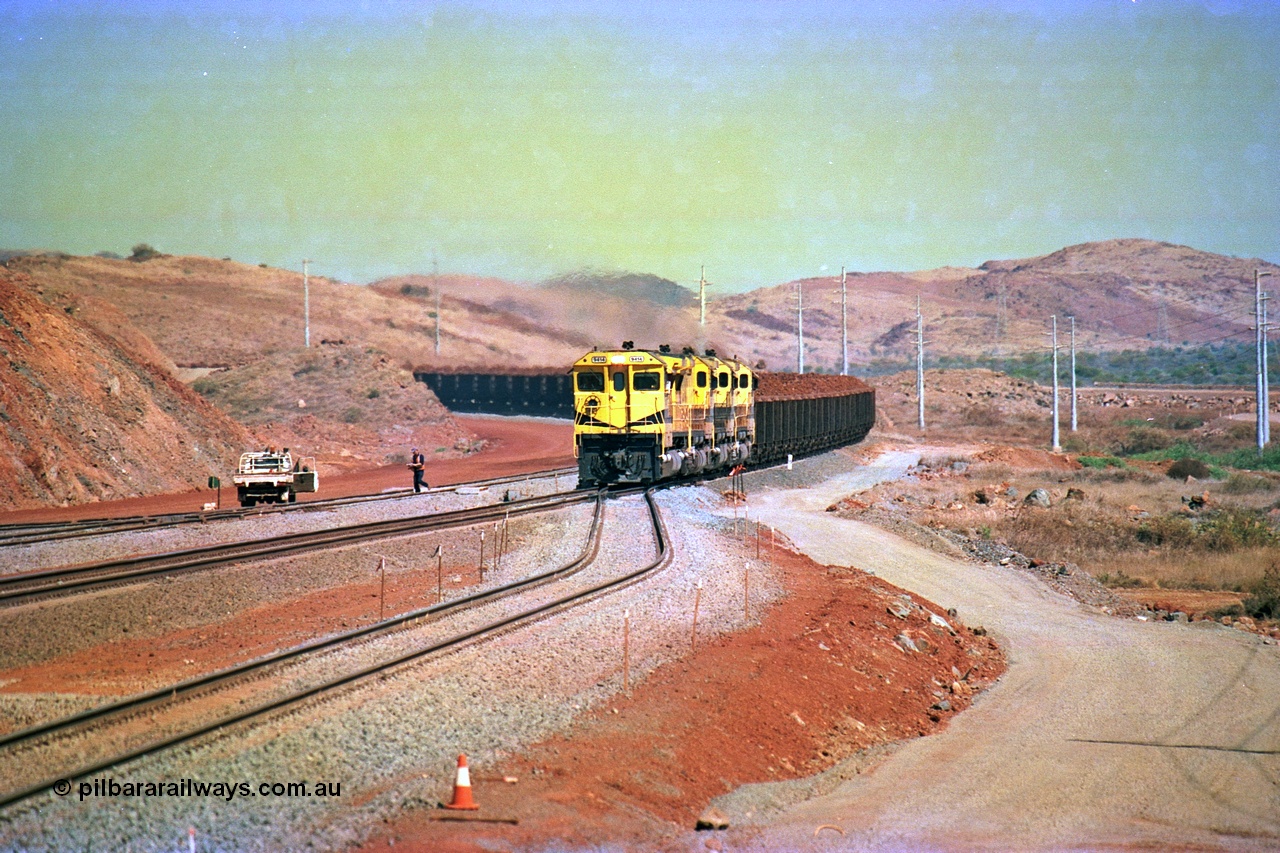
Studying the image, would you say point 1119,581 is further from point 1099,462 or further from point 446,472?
point 1099,462

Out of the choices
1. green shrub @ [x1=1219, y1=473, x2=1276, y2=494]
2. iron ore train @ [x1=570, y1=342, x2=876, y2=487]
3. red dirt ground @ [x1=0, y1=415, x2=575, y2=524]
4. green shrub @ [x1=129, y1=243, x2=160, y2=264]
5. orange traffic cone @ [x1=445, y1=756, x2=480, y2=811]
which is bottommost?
green shrub @ [x1=1219, y1=473, x2=1276, y2=494]

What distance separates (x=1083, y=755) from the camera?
14.0m

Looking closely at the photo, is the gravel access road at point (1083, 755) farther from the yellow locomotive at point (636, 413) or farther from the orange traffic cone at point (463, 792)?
the yellow locomotive at point (636, 413)

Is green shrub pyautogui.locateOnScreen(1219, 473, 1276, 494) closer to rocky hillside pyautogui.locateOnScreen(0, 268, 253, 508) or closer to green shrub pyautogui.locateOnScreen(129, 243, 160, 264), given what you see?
→ rocky hillside pyautogui.locateOnScreen(0, 268, 253, 508)

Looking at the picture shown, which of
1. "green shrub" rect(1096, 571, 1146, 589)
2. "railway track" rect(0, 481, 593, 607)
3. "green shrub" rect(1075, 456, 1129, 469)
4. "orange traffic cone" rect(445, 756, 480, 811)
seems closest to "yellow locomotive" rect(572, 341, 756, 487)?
"railway track" rect(0, 481, 593, 607)

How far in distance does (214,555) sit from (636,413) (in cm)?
1246

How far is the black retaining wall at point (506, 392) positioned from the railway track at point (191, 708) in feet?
194

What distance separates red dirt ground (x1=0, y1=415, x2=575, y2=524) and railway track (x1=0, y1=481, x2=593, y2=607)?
7.93 m

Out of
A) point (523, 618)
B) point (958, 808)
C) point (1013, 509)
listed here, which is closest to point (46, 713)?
point (523, 618)

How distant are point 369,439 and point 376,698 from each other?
47016 millimetres

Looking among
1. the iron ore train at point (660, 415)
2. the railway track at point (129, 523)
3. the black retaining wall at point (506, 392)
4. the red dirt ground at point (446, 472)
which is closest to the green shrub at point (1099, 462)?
the iron ore train at point (660, 415)

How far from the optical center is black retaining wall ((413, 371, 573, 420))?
76688mm

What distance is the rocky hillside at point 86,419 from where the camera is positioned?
107 ft

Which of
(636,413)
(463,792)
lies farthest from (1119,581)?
(463,792)
